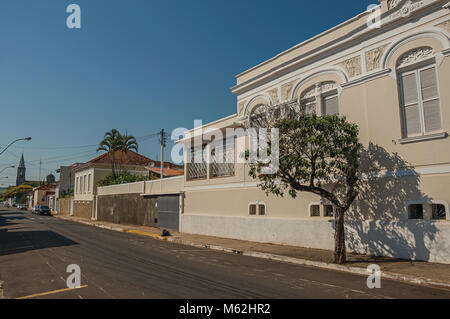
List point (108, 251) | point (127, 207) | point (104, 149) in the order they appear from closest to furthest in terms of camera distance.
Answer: point (108, 251) < point (127, 207) < point (104, 149)

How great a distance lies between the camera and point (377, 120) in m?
11.8

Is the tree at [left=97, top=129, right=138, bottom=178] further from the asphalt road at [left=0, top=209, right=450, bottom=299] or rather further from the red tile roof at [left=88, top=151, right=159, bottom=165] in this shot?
the asphalt road at [left=0, top=209, right=450, bottom=299]

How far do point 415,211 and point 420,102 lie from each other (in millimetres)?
3464

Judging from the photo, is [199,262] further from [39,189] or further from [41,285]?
[39,189]

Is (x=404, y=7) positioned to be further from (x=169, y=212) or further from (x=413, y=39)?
(x=169, y=212)

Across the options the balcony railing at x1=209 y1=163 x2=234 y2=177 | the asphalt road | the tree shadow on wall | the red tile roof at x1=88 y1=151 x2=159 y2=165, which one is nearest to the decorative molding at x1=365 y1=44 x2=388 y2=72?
the tree shadow on wall

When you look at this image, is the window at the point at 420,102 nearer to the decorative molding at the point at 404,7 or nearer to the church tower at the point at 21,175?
the decorative molding at the point at 404,7

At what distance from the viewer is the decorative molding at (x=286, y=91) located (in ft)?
50.9

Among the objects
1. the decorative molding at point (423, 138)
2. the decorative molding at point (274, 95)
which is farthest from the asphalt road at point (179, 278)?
the decorative molding at point (274, 95)

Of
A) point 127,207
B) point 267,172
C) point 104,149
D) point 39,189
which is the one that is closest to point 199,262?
point 267,172

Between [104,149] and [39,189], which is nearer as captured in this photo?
[104,149]

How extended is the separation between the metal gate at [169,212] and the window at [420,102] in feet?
51.3

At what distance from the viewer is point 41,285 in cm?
765

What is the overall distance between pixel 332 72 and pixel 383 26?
2.46m
